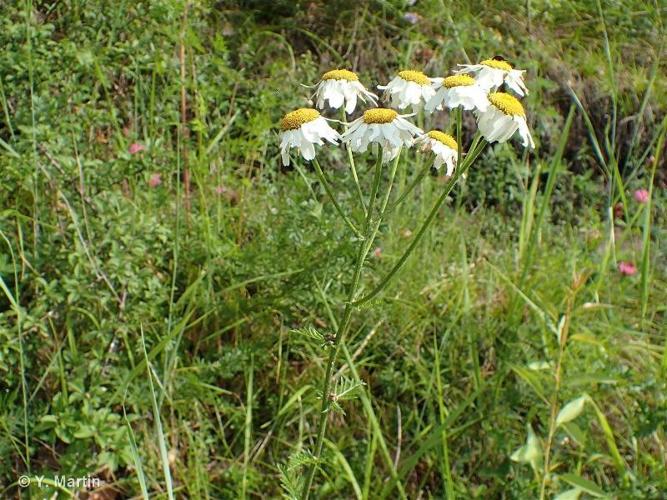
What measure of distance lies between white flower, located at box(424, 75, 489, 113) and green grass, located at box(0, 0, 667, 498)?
44 centimetres

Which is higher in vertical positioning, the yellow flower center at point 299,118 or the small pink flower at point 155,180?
the yellow flower center at point 299,118

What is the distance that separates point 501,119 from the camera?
996mm

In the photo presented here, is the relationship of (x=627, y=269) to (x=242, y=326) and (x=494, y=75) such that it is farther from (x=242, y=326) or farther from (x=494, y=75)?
(x=494, y=75)

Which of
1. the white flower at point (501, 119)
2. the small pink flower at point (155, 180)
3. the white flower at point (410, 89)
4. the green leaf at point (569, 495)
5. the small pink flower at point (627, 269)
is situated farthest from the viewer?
the small pink flower at point (627, 269)

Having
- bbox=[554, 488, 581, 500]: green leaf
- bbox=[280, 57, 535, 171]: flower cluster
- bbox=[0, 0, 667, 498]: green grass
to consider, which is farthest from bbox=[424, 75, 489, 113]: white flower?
bbox=[554, 488, 581, 500]: green leaf

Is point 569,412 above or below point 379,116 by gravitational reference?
below

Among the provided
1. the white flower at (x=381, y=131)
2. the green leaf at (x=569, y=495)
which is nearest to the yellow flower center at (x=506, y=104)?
the white flower at (x=381, y=131)

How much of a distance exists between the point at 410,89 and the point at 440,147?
99mm

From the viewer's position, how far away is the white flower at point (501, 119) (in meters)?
0.99

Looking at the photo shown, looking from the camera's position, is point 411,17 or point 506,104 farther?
point 411,17

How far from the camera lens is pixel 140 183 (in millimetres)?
2094

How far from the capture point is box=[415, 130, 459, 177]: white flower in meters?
1.08

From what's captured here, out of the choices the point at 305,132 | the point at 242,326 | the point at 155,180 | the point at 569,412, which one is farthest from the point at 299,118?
the point at 155,180

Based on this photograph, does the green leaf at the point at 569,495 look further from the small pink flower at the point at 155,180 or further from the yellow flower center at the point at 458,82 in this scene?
the small pink flower at the point at 155,180
